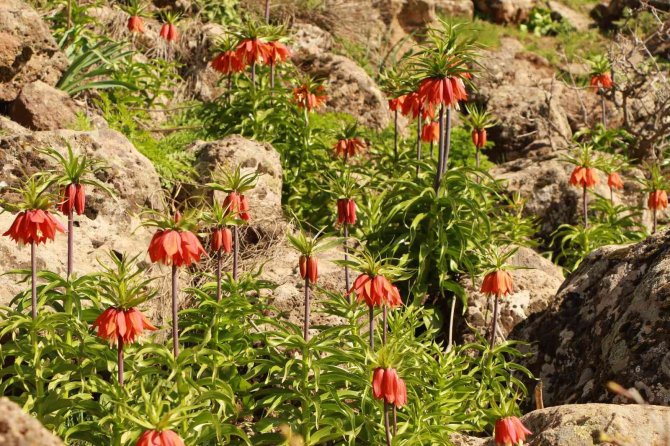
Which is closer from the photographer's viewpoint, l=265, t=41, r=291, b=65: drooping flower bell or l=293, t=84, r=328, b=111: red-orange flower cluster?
l=265, t=41, r=291, b=65: drooping flower bell

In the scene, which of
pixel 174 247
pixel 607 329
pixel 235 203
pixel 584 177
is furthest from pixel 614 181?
pixel 174 247

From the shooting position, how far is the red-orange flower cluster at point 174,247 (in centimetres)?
435

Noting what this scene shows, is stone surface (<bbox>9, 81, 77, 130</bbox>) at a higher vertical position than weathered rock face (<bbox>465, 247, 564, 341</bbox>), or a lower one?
higher

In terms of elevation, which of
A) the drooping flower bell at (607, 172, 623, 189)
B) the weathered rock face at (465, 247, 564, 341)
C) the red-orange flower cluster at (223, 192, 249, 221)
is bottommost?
the weathered rock face at (465, 247, 564, 341)

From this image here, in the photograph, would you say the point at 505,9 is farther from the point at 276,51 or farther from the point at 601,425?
the point at 601,425

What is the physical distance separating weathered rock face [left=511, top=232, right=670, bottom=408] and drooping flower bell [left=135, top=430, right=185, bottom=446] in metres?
2.44

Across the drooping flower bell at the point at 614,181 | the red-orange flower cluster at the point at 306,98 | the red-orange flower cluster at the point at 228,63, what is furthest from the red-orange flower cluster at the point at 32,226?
the drooping flower bell at the point at 614,181

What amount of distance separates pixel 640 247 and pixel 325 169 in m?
3.39

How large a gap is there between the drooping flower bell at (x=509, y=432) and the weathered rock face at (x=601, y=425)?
7 cm

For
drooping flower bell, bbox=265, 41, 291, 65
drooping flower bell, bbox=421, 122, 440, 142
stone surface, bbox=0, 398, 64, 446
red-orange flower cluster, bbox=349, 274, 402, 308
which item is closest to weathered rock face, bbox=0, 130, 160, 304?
drooping flower bell, bbox=265, 41, 291, 65

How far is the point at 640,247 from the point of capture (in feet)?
19.4

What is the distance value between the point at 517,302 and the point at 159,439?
3.76 meters

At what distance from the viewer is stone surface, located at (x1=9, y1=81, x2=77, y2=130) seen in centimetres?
764

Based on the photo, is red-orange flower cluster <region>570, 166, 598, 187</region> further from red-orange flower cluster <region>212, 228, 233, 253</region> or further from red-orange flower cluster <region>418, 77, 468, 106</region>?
red-orange flower cluster <region>212, 228, 233, 253</region>
